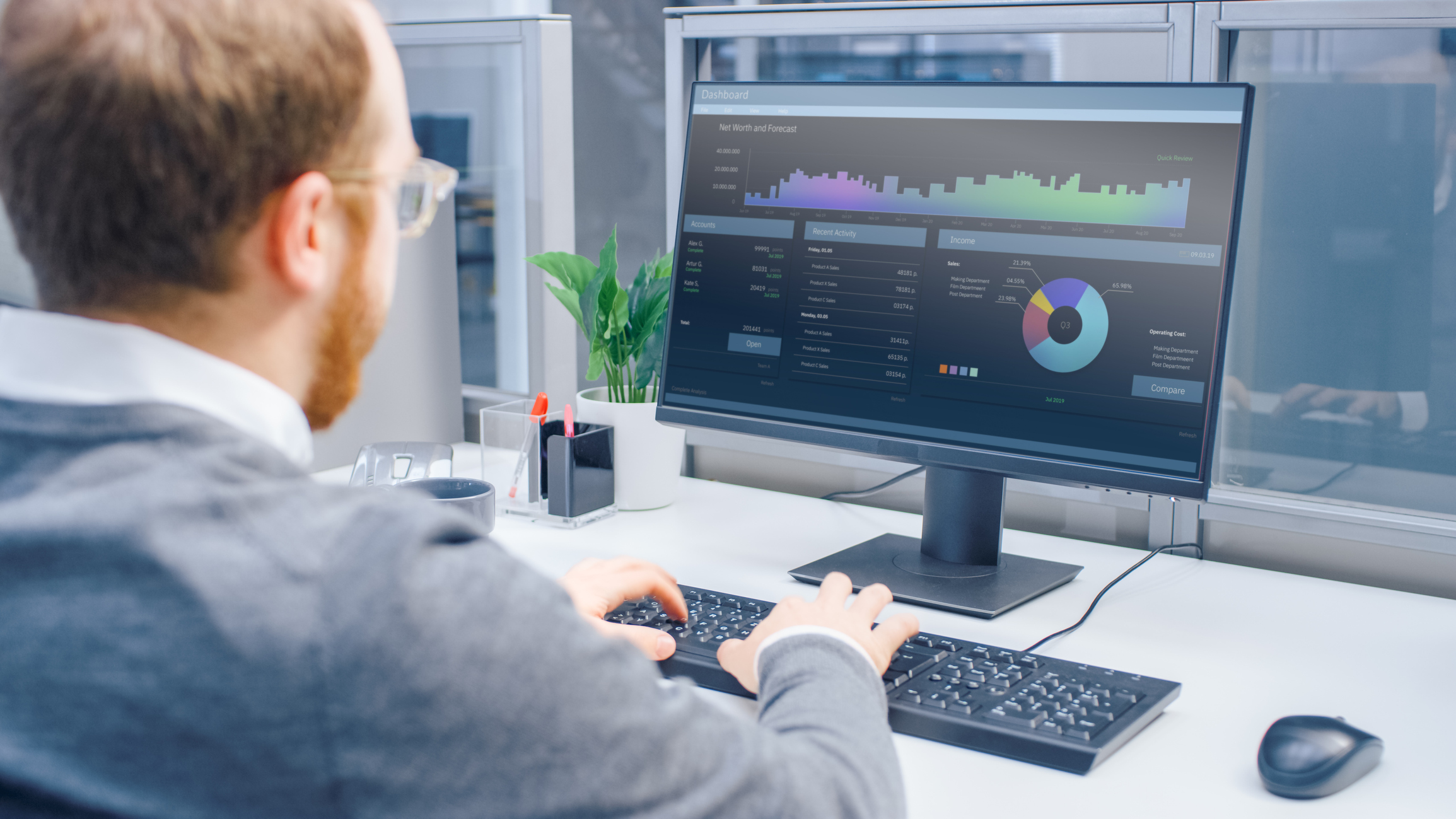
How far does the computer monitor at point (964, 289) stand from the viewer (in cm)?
94

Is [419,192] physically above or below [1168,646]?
above

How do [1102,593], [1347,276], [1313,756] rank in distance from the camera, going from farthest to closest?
[1347,276], [1102,593], [1313,756]

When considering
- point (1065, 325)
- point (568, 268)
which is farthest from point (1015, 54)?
point (1065, 325)

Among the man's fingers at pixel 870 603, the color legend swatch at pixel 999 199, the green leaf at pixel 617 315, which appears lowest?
the man's fingers at pixel 870 603

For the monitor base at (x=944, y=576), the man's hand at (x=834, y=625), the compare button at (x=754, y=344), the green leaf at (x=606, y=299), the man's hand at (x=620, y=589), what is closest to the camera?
the man's hand at (x=834, y=625)

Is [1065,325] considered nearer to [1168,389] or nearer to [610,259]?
[1168,389]

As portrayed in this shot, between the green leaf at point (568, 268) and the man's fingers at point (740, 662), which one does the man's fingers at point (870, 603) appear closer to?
the man's fingers at point (740, 662)

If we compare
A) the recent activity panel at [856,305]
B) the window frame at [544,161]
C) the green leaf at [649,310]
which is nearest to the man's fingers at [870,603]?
the recent activity panel at [856,305]

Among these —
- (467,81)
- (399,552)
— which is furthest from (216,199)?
(467,81)

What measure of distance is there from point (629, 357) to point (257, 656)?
96cm

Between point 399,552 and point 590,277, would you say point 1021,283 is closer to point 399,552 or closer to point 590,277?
point 590,277

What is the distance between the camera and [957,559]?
1099mm

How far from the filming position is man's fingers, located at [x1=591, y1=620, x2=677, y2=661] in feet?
2.83

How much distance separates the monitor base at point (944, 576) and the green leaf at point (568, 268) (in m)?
0.47
